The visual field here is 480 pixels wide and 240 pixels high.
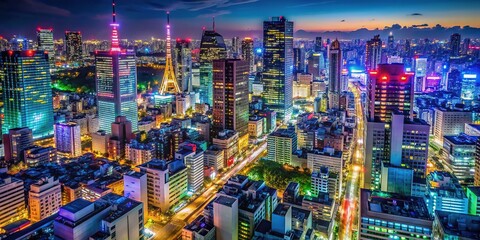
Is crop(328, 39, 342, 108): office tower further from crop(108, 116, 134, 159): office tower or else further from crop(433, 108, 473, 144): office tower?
crop(108, 116, 134, 159): office tower

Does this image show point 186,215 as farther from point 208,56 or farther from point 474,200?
point 208,56

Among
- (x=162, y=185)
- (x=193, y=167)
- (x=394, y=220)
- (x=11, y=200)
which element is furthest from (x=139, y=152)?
(x=394, y=220)

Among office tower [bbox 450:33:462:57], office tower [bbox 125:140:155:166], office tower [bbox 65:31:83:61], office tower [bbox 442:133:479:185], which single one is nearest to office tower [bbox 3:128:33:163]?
office tower [bbox 125:140:155:166]

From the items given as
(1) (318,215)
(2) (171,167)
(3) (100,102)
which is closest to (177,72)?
(3) (100,102)

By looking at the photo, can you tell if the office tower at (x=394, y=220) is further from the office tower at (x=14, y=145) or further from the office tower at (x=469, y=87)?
the office tower at (x=469, y=87)

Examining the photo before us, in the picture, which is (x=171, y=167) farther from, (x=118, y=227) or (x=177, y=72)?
(x=177, y=72)

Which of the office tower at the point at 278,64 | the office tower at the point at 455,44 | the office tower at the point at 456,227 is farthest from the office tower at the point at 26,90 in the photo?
the office tower at the point at 455,44
